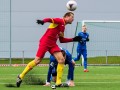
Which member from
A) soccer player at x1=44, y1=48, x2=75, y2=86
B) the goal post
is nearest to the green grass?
the goal post

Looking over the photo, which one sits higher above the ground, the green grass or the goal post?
the goal post

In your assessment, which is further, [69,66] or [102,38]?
[102,38]

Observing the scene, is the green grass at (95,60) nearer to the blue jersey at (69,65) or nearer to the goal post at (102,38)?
the goal post at (102,38)

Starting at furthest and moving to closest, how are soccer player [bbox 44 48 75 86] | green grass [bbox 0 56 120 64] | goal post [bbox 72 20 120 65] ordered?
goal post [bbox 72 20 120 65]
green grass [bbox 0 56 120 64]
soccer player [bbox 44 48 75 86]

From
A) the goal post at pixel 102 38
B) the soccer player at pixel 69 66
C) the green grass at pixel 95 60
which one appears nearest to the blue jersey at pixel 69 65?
the soccer player at pixel 69 66

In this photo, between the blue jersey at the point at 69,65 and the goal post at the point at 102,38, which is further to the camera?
the goal post at the point at 102,38

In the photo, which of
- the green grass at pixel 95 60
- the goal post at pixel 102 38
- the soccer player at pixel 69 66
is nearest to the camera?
the soccer player at pixel 69 66

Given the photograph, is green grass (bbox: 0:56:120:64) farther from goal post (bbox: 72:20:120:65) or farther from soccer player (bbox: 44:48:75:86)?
soccer player (bbox: 44:48:75:86)

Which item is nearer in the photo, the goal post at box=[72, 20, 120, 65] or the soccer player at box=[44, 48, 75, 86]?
the soccer player at box=[44, 48, 75, 86]

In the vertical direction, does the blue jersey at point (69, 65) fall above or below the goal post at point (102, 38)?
below

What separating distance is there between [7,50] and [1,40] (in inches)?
60.5

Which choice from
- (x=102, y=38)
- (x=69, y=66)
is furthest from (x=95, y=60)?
(x=69, y=66)

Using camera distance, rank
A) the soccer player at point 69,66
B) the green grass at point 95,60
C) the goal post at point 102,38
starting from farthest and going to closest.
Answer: the goal post at point 102,38, the green grass at point 95,60, the soccer player at point 69,66

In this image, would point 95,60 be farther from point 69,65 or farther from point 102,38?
point 69,65
